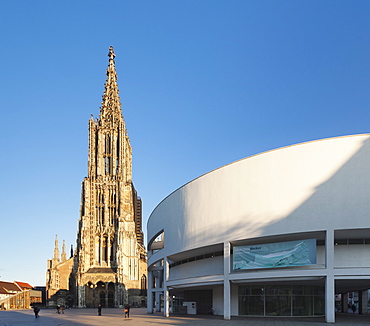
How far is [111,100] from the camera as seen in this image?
106 m

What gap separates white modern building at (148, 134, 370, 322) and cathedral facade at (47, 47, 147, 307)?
170 feet

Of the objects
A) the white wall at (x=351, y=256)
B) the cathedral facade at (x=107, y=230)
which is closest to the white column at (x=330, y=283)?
the white wall at (x=351, y=256)

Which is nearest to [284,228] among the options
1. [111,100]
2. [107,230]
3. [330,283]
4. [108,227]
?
[330,283]

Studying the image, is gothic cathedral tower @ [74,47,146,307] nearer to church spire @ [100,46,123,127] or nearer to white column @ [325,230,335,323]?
church spire @ [100,46,123,127]

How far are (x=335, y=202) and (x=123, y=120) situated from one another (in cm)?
7909

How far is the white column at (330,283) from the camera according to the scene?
29141mm

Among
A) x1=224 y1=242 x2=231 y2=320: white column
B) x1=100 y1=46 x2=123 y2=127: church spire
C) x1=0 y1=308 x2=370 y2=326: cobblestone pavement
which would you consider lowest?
x1=0 y1=308 x2=370 y2=326: cobblestone pavement

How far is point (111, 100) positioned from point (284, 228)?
8075cm

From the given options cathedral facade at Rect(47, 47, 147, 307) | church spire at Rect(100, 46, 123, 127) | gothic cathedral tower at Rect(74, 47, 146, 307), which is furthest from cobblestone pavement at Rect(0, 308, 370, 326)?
church spire at Rect(100, 46, 123, 127)

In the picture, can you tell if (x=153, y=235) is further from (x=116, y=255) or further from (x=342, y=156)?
(x=116, y=255)

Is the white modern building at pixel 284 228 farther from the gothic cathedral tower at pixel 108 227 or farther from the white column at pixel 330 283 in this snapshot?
the gothic cathedral tower at pixel 108 227

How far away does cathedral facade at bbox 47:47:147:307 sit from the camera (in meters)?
87.2

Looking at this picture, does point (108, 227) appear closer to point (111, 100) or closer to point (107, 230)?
point (107, 230)

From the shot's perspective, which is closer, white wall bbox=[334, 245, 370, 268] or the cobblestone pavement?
the cobblestone pavement
